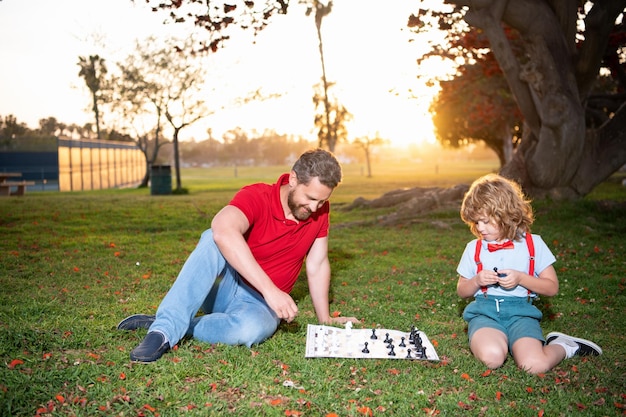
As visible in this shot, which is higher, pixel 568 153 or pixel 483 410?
pixel 568 153

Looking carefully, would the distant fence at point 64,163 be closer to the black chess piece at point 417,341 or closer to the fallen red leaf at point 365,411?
the black chess piece at point 417,341

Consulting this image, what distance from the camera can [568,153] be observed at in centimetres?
1354

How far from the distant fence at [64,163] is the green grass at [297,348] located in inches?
1232

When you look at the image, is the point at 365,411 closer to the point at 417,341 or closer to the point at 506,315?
the point at 417,341

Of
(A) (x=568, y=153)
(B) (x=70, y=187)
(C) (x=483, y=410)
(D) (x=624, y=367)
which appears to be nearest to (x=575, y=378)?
(D) (x=624, y=367)

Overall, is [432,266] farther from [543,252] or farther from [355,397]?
[355,397]

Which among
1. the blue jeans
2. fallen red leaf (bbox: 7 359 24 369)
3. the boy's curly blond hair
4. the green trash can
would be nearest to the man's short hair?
the blue jeans

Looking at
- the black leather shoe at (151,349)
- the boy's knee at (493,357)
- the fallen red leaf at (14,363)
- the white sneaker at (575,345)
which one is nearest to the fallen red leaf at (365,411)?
the boy's knee at (493,357)

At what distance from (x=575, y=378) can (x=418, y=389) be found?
1189 mm

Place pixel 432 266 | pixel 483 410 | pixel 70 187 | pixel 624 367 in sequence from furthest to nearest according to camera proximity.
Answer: pixel 70 187
pixel 432 266
pixel 624 367
pixel 483 410

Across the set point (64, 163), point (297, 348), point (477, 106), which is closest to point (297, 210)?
point (297, 348)

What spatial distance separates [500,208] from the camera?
15.4ft

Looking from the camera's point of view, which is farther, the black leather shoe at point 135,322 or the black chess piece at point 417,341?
the black leather shoe at point 135,322

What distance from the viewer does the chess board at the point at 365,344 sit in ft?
14.4
